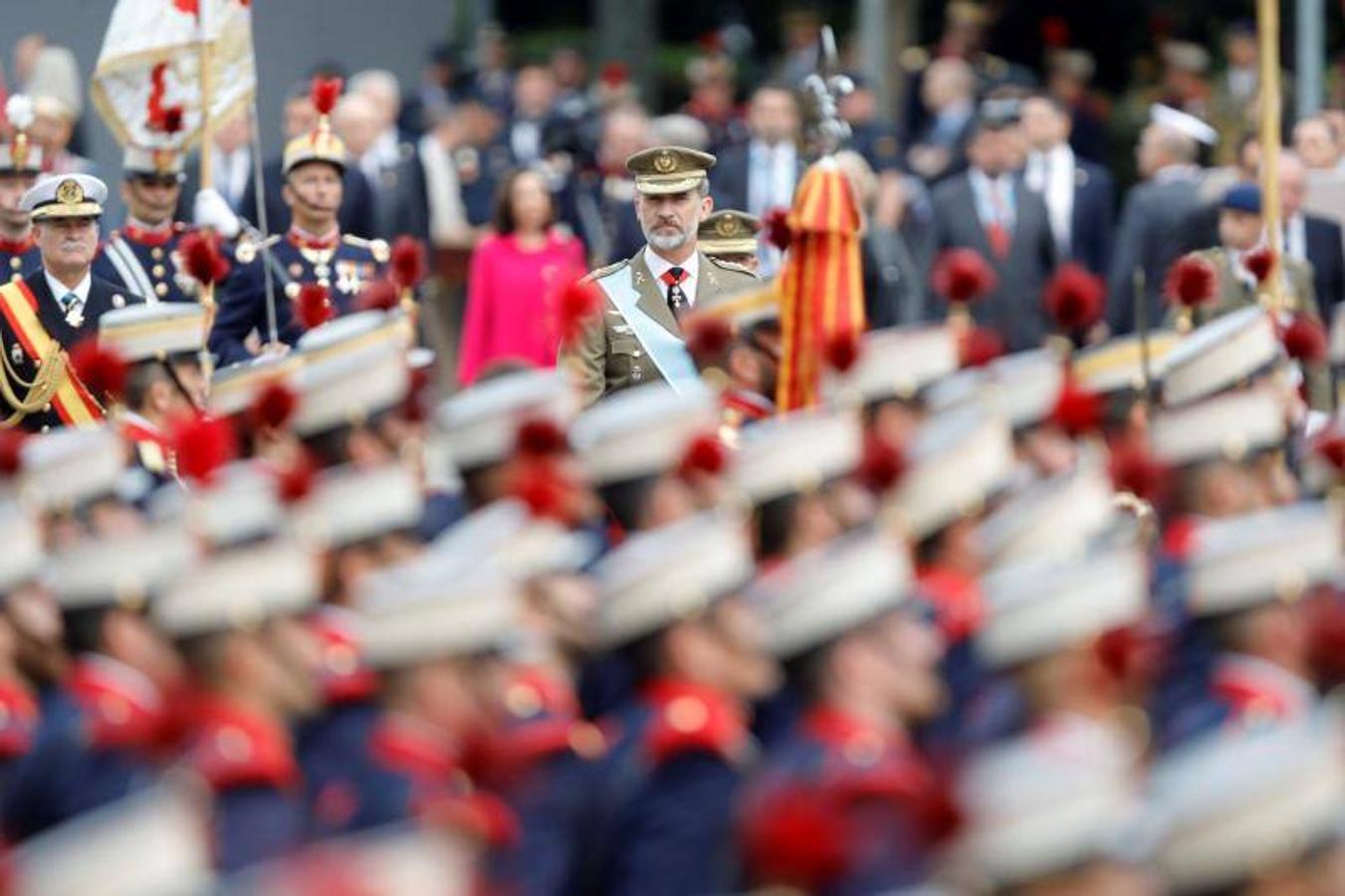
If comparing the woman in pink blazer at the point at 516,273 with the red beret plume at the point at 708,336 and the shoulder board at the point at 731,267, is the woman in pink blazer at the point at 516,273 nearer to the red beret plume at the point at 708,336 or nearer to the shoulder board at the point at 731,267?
the shoulder board at the point at 731,267

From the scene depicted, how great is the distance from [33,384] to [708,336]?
284 centimetres

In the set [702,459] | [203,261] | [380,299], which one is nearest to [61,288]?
[203,261]

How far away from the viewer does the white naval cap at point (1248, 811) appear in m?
5.62

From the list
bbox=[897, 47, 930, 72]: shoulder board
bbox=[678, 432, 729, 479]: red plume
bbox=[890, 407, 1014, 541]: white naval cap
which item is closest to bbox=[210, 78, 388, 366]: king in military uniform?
bbox=[678, 432, 729, 479]: red plume

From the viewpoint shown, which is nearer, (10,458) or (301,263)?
(10,458)

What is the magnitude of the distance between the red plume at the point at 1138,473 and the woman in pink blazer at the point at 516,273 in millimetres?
7528

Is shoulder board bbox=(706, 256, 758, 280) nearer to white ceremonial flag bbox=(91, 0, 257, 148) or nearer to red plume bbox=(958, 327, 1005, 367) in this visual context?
red plume bbox=(958, 327, 1005, 367)

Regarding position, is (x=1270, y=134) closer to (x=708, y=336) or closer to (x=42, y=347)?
(x=708, y=336)

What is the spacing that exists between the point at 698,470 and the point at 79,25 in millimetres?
12234

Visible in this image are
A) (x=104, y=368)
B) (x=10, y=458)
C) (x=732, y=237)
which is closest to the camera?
(x=10, y=458)

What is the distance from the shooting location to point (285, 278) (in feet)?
43.2

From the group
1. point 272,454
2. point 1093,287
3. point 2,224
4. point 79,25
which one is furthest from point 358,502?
point 79,25

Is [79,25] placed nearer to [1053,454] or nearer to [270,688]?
[1053,454]

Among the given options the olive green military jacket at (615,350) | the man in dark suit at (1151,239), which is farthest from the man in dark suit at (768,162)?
the olive green military jacket at (615,350)
